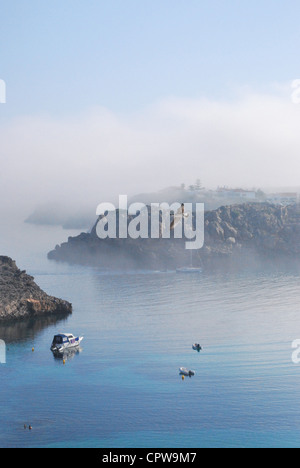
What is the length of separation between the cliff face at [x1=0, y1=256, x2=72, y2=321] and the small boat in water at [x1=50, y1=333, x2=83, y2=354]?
14.9m

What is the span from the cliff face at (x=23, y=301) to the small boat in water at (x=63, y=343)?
14.9 meters

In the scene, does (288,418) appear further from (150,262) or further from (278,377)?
(150,262)

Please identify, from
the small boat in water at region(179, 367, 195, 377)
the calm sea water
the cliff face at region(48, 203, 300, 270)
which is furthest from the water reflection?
the cliff face at region(48, 203, 300, 270)

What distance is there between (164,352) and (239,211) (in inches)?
4708

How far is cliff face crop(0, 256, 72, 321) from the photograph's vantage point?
70375 millimetres

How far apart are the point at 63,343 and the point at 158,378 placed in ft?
44.5

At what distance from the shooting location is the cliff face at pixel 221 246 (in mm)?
141375

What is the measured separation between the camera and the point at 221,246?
6004 inches

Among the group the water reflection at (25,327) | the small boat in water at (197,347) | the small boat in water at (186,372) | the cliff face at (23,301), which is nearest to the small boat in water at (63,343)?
the water reflection at (25,327)

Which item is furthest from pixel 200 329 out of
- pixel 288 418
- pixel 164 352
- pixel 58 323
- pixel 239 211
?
pixel 239 211

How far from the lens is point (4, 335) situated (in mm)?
61938

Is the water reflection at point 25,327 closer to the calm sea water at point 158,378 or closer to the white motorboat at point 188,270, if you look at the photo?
the calm sea water at point 158,378

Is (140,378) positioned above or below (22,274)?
below

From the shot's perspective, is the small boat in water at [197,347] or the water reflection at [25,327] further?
the water reflection at [25,327]
